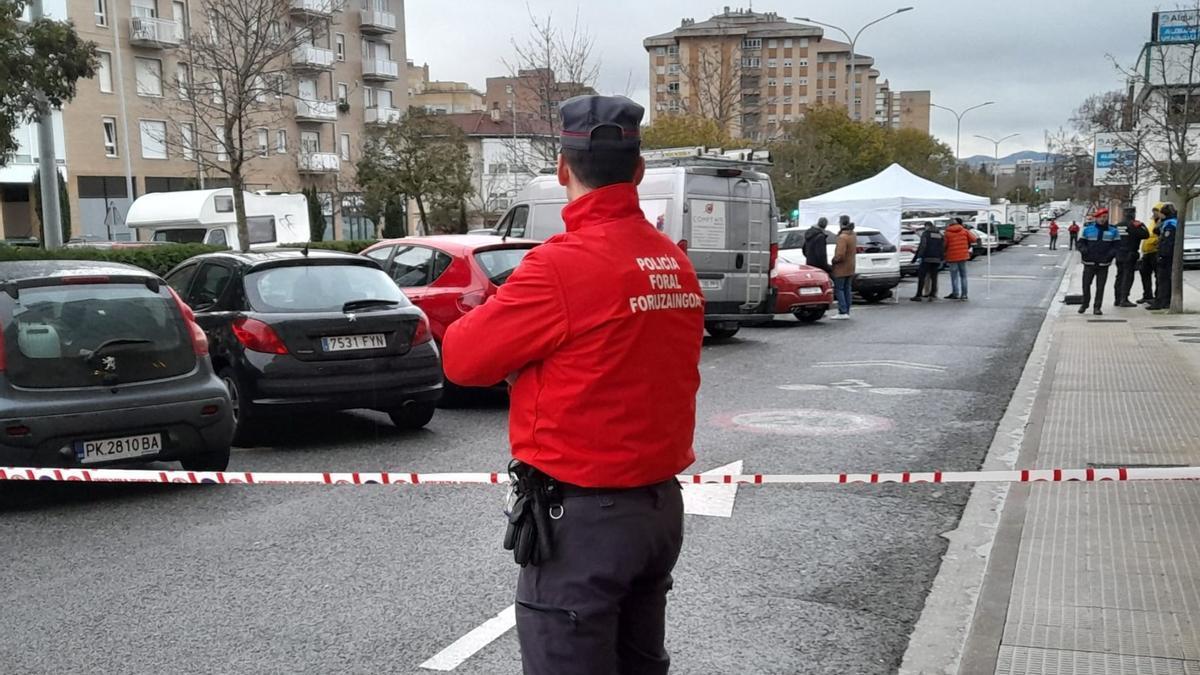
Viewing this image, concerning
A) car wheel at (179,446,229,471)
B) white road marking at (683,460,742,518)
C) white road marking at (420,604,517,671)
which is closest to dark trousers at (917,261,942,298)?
white road marking at (683,460,742,518)

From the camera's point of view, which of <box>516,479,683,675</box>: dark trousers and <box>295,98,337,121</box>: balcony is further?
<box>295,98,337,121</box>: balcony

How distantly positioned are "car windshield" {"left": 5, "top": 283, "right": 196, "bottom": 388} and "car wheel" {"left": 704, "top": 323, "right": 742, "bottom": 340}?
9.71 m

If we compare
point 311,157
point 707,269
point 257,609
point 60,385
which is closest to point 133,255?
point 707,269

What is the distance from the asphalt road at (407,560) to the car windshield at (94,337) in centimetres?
81

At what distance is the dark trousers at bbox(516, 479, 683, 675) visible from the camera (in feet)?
8.05

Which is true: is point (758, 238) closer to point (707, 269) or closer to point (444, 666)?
point (707, 269)

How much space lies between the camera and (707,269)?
15.2 metres

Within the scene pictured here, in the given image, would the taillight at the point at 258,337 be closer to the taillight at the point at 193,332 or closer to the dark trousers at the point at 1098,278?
the taillight at the point at 193,332

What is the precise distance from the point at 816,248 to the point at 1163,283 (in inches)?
243

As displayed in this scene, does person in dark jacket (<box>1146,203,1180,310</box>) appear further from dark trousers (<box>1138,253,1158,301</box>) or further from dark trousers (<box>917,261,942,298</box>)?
dark trousers (<box>917,261,942,298</box>)

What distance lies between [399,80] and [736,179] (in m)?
54.9

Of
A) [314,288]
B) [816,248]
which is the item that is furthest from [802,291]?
[314,288]

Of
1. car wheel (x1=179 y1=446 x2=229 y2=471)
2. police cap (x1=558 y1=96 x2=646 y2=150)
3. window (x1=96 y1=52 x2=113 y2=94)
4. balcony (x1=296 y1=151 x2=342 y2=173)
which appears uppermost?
window (x1=96 y1=52 x2=113 y2=94)

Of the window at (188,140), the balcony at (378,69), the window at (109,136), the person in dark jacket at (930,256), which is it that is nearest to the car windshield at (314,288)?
the person in dark jacket at (930,256)
